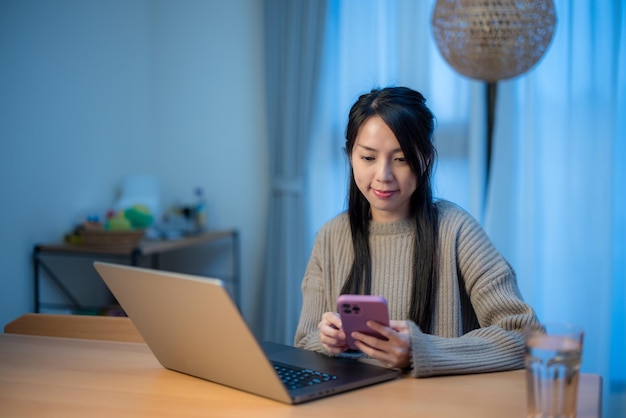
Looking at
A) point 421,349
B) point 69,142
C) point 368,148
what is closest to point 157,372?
point 421,349

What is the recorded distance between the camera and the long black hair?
1638 mm

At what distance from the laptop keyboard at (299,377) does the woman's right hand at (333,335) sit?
0.11m

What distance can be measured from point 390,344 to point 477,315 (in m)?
0.35

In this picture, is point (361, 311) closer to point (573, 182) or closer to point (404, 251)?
point (404, 251)

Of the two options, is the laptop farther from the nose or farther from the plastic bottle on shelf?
the plastic bottle on shelf

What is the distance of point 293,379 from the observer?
1.27 metres

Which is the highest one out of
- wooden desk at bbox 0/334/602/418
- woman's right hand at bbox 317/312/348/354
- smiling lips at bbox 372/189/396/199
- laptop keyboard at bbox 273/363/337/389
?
smiling lips at bbox 372/189/396/199

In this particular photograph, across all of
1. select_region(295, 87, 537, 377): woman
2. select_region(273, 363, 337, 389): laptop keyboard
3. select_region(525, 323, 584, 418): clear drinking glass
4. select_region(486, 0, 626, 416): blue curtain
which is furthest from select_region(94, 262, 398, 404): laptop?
select_region(486, 0, 626, 416): blue curtain

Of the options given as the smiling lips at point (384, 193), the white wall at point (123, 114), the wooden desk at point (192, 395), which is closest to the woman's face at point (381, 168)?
the smiling lips at point (384, 193)

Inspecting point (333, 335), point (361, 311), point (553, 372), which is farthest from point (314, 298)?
point (553, 372)

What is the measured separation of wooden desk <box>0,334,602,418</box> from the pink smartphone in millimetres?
109

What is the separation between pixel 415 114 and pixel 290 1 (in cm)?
208

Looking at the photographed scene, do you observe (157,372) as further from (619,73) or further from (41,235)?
(619,73)

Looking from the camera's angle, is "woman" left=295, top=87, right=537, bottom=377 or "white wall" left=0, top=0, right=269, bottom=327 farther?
"white wall" left=0, top=0, right=269, bottom=327
